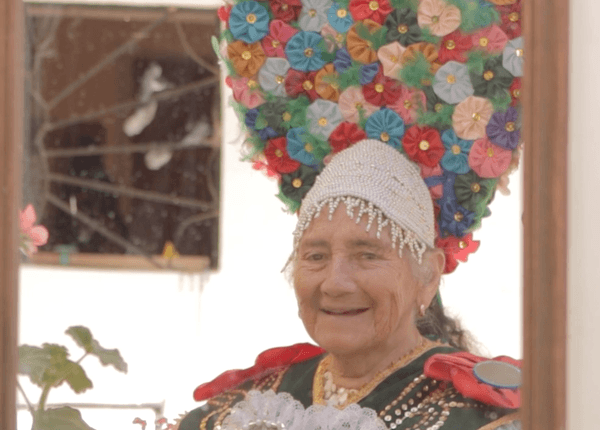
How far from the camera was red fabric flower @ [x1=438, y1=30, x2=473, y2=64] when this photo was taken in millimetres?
1309

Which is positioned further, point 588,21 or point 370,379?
point 370,379

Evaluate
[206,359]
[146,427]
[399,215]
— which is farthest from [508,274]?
[146,427]

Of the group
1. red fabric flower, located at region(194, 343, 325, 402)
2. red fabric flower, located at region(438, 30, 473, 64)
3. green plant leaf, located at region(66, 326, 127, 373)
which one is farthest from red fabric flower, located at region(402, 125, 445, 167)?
green plant leaf, located at region(66, 326, 127, 373)

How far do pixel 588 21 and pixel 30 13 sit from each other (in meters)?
0.77

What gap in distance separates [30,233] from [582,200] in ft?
2.52

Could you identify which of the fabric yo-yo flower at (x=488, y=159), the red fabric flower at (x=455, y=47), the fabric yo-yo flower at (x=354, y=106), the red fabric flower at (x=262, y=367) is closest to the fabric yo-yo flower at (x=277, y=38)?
the fabric yo-yo flower at (x=354, y=106)

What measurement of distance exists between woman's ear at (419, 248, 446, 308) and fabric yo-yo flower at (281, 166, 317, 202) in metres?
0.20

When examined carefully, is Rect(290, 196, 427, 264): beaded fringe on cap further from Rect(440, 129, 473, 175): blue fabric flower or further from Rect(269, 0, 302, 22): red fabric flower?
Rect(269, 0, 302, 22): red fabric flower

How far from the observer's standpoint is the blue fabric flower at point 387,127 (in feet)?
4.42

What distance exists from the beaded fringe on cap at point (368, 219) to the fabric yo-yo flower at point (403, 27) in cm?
24

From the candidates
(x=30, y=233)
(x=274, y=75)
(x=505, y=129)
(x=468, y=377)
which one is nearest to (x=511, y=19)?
(x=505, y=129)

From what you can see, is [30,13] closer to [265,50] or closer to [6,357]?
[265,50]

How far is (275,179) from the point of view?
133cm

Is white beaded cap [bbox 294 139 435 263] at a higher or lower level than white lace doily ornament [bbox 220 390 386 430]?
higher
